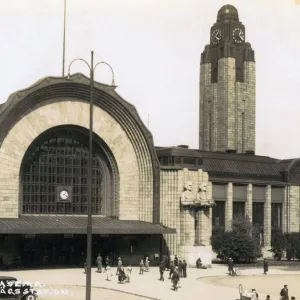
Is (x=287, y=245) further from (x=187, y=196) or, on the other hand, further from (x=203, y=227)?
(x=187, y=196)

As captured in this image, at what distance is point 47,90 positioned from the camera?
158 ft

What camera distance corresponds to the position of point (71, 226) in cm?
4731

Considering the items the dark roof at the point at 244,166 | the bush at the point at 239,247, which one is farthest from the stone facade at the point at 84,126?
the dark roof at the point at 244,166

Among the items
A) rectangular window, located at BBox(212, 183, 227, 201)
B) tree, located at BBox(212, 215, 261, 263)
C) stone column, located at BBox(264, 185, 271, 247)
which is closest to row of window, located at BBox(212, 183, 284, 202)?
rectangular window, located at BBox(212, 183, 227, 201)

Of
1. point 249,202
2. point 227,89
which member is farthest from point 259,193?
point 227,89

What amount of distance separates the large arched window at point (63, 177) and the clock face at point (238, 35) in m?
39.7

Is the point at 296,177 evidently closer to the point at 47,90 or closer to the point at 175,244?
the point at 175,244

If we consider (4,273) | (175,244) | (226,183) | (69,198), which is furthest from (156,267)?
(226,183)

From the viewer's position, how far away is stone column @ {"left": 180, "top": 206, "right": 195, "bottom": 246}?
52.8 meters

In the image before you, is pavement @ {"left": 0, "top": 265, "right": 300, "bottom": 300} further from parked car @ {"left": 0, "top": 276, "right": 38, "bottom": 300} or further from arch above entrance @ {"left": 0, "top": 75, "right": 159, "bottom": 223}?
arch above entrance @ {"left": 0, "top": 75, "right": 159, "bottom": 223}

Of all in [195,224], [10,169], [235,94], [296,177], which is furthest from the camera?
[235,94]

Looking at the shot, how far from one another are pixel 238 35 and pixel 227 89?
26.4ft

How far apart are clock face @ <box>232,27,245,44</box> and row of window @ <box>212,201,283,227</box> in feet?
84.4

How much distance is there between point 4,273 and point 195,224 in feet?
56.6
